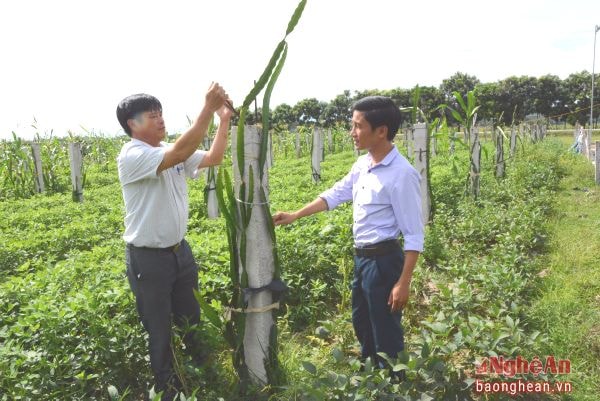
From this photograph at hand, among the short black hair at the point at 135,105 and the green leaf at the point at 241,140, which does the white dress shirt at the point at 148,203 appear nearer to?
the short black hair at the point at 135,105

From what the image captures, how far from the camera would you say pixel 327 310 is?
383 cm

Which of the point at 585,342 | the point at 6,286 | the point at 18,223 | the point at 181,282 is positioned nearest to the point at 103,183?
the point at 18,223

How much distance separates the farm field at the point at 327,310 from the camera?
238 centimetres

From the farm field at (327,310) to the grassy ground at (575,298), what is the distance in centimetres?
1

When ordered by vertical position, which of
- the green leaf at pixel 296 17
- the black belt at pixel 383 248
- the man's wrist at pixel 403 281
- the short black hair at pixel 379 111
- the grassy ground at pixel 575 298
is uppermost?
the green leaf at pixel 296 17

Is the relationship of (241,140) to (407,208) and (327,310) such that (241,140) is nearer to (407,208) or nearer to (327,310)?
(407,208)

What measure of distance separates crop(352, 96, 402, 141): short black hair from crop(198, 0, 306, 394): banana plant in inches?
19.7

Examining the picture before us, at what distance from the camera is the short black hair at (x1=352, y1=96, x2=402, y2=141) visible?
2.37m

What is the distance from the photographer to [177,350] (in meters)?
2.69

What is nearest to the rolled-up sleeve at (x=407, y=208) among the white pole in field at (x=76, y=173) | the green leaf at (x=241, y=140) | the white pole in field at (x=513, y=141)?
the green leaf at (x=241, y=140)

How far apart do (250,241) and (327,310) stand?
5.66 ft

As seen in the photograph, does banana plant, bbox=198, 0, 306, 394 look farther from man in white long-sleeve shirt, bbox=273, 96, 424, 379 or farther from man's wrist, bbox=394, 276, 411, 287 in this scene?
man's wrist, bbox=394, 276, 411, 287

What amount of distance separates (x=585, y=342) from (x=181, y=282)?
276 cm

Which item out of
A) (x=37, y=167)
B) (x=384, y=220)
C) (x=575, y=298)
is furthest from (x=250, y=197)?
(x=37, y=167)
